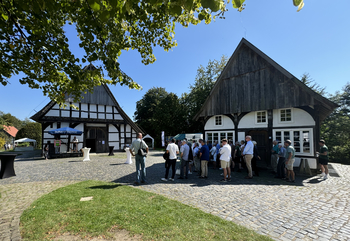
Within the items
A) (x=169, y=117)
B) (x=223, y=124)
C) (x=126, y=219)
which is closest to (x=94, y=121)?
(x=169, y=117)

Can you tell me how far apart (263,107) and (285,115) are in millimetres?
1391

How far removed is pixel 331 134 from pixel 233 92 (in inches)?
779

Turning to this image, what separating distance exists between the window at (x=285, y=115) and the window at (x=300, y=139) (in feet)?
2.58

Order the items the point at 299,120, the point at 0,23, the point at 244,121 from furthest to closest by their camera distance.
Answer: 1. the point at 244,121
2. the point at 299,120
3. the point at 0,23

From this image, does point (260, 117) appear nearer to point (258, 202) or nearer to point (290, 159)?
point (290, 159)

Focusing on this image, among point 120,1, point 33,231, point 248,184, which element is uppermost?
point 120,1

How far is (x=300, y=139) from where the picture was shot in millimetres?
10812

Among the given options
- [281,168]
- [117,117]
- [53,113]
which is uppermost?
[53,113]

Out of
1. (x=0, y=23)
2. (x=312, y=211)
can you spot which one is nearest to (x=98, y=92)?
(x=0, y=23)

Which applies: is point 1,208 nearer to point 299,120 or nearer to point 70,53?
point 70,53

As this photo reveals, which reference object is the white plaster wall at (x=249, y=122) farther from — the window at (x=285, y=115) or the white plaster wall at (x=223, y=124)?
the window at (x=285, y=115)

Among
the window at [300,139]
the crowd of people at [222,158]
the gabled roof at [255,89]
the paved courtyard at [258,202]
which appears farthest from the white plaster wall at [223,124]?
the paved courtyard at [258,202]

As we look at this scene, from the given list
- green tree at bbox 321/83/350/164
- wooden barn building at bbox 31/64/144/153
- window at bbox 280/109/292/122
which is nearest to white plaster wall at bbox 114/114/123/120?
wooden barn building at bbox 31/64/144/153

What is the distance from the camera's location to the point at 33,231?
3404mm
